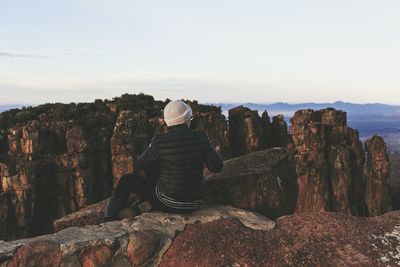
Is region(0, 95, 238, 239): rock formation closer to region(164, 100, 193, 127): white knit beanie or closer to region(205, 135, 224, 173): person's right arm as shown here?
region(205, 135, 224, 173): person's right arm

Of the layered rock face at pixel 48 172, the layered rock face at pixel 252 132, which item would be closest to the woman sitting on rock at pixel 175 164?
the layered rock face at pixel 48 172

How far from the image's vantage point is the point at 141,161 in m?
10.1

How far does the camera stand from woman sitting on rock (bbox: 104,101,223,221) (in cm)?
985

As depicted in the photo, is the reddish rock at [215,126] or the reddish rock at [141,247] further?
the reddish rock at [215,126]

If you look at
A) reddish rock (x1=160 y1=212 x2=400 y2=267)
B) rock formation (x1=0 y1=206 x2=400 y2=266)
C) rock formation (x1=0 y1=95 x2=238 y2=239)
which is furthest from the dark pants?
rock formation (x1=0 y1=95 x2=238 y2=239)

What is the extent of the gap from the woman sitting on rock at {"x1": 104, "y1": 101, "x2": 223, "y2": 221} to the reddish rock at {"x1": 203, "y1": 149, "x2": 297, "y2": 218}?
2.04m

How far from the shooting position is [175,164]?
9.84 meters

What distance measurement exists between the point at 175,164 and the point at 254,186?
132 inches

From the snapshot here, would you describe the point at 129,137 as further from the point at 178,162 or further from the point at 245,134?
the point at 178,162

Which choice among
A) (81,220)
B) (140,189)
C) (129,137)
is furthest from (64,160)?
(140,189)

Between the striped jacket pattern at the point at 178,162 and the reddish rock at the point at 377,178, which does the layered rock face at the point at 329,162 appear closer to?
the reddish rock at the point at 377,178

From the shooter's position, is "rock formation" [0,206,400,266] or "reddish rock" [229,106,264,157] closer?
"rock formation" [0,206,400,266]

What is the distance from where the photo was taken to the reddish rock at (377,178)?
71.6m

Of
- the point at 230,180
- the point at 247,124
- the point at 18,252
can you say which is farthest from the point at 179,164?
the point at 247,124
